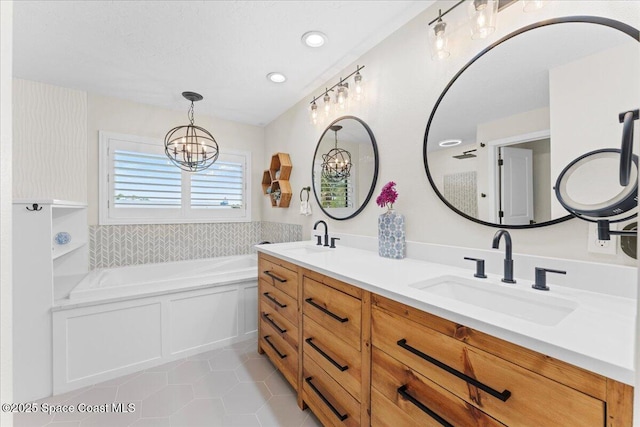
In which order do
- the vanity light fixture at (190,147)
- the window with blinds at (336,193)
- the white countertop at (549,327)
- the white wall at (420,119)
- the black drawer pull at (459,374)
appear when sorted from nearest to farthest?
the white countertop at (549,327)
the black drawer pull at (459,374)
the white wall at (420,119)
the window with blinds at (336,193)
the vanity light fixture at (190,147)

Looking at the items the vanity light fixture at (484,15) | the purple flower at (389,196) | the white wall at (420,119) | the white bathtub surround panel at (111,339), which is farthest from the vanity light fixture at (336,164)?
Answer: the white bathtub surround panel at (111,339)

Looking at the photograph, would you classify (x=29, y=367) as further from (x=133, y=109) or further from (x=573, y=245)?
(x=573, y=245)

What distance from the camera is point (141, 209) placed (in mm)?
3004

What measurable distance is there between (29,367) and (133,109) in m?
2.47

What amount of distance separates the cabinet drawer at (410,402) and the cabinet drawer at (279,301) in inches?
27.3

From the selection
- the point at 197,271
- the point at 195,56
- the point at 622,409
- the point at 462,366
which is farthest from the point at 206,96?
the point at 622,409

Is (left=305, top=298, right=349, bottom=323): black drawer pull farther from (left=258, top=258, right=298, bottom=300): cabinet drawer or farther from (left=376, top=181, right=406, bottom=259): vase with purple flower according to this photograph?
(left=376, top=181, right=406, bottom=259): vase with purple flower

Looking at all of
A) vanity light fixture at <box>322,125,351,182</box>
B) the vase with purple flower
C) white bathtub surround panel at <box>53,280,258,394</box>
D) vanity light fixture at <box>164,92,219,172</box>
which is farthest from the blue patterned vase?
vanity light fixture at <box>164,92,219,172</box>

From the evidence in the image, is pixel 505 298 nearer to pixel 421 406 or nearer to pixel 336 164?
pixel 421 406

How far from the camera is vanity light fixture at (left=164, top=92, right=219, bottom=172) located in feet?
9.48

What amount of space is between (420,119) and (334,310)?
121cm

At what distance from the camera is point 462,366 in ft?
2.63

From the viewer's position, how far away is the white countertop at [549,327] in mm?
578

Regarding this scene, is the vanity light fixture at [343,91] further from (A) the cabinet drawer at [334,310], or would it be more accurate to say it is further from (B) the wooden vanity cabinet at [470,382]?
(B) the wooden vanity cabinet at [470,382]
